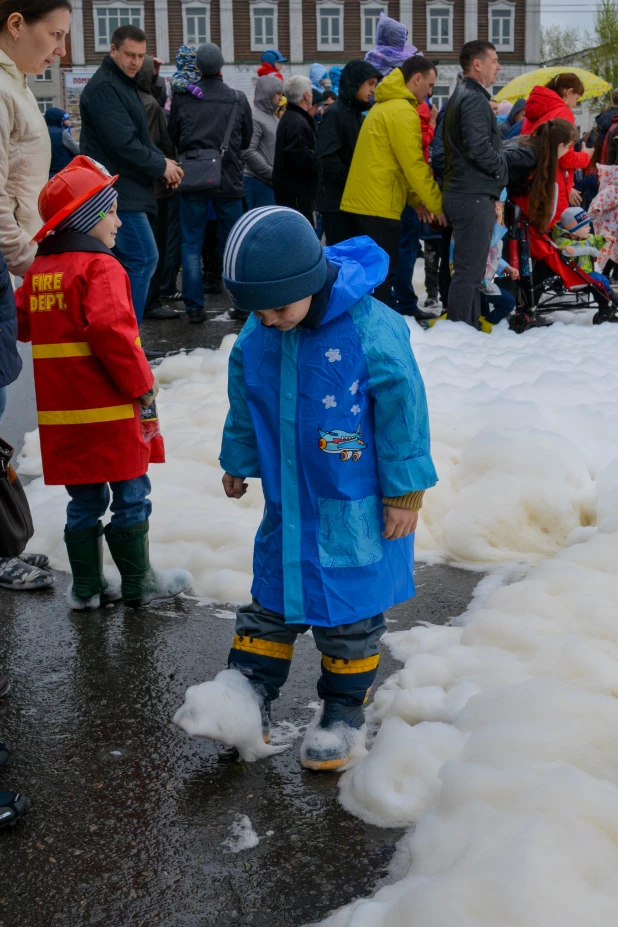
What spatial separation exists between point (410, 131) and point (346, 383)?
565cm

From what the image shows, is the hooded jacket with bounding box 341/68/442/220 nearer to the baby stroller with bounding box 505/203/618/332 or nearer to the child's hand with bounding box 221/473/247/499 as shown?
the baby stroller with bounding box 505/203/618/332

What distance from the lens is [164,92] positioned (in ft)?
37.8

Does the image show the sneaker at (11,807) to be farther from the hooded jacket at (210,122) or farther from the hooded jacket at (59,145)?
the hooded jacket at (59,145)

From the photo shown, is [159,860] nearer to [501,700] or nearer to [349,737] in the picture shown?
[349,737]

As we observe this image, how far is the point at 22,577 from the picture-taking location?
13.7ft

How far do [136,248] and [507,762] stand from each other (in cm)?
519

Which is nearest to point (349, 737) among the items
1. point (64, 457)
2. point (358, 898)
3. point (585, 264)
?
point (358, 898)

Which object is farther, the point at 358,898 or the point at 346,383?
the point at 346,383

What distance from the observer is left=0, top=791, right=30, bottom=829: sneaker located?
102 inches

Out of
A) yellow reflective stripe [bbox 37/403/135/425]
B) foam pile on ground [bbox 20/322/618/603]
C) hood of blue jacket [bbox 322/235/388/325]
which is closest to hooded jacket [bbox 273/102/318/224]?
foam pile on ground [bbox 20/322/618/603]

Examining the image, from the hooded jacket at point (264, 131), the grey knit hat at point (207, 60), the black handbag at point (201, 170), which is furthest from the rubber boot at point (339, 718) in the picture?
the hooded jacket at point (264, 131)

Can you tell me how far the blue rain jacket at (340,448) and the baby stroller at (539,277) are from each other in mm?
6410

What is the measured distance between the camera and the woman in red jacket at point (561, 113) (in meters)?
9.04

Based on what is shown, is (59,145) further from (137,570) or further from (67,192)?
(137,570)
